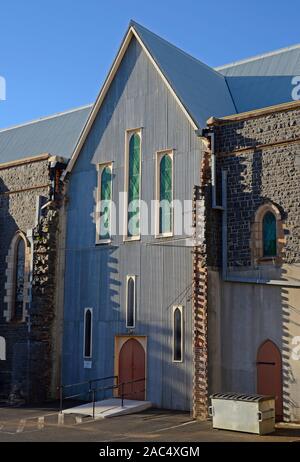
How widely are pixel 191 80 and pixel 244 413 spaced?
13.5m

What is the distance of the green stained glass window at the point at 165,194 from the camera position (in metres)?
23.0

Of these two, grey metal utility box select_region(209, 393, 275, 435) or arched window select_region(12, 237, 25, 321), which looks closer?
grey metal utility box select_region(209, 393, 275, 435)

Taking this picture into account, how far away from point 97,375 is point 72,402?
4.59 ft

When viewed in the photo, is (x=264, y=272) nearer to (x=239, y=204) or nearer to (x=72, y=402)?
(x=239, y=204)

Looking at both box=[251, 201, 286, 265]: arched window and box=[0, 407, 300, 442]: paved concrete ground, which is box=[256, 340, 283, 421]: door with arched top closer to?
box=[0, 407, 300, 442]: paved concrete ground

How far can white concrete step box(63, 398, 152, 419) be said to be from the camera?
68.6 ft

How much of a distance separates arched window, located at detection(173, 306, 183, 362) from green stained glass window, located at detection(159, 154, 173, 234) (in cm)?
291

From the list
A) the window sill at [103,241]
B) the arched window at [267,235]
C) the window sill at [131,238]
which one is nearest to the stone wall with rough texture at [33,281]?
the window sill at [103,241]

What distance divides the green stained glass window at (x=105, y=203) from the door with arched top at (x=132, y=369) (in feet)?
14.2

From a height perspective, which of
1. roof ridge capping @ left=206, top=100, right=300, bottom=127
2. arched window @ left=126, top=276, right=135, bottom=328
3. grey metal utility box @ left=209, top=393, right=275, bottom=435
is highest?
roof ridge capping @ left=206, top=100, right=300, bottom=127

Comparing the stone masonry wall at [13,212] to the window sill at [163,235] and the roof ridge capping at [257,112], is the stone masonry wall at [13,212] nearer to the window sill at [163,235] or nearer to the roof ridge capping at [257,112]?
the window sill at [163,235]

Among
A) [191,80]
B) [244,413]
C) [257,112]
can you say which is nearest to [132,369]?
[244,413]

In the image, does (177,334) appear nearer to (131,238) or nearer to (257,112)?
(131,238)

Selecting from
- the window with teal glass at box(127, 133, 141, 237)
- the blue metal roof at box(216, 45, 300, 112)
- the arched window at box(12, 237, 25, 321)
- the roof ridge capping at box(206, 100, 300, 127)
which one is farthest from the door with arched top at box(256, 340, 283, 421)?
the arched window at box(12, 237, 25, 321)
